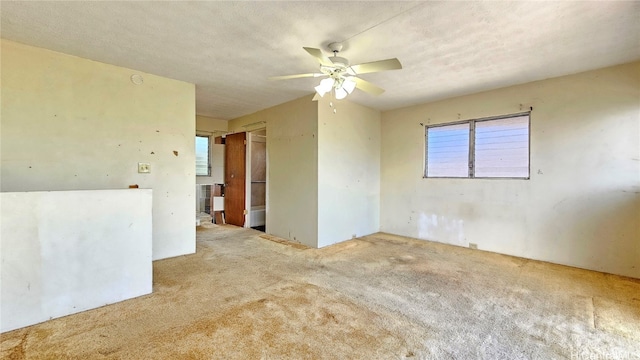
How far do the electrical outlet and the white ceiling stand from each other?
1177 millimetres

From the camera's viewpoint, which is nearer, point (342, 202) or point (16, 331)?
point (16, 331)

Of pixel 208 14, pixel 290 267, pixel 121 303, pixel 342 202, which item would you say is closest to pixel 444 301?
pixel 290 267

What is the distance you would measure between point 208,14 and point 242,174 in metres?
3.98

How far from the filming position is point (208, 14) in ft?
7.00

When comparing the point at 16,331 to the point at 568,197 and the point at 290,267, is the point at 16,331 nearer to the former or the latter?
the point at 290,267

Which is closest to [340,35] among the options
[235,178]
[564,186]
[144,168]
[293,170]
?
[293,170]

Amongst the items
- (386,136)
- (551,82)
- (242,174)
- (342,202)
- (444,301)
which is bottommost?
(444,301)

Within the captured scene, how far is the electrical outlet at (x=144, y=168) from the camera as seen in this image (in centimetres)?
339

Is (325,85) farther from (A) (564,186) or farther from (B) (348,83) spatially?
(A) (564,186)

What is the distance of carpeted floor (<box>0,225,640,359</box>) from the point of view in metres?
1.76

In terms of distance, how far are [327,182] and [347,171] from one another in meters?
0.56

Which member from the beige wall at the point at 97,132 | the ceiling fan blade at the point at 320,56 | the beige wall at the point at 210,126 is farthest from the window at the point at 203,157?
the ceiling fan blade at the point at 320,56

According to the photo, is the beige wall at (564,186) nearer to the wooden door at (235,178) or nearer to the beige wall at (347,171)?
the beige wall at (347,171)

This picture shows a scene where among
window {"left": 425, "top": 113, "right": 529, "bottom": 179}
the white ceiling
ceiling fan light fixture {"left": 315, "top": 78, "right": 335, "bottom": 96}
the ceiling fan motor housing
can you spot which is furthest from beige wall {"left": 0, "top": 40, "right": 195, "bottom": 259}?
window {"left": 425, "top": 113, "right": 529, "bottom": 179}
